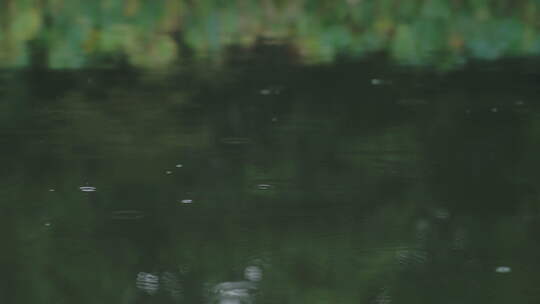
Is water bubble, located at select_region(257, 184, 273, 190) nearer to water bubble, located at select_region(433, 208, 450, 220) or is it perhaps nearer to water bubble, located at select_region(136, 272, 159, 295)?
water bubble, located at select_region(433, 208, 450, 220)

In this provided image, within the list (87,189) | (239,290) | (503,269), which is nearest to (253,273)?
(239,290)

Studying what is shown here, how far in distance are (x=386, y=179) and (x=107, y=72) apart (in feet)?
9.93

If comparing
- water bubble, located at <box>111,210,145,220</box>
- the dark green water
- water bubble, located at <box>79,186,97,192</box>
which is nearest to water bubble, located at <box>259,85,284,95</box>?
the dark green water

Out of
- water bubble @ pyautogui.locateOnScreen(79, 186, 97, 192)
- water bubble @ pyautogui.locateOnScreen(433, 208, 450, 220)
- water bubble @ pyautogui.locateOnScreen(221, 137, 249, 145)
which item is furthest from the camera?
water bubble @ pyautogui.locateOnScreen(221, 137, 249, 145)

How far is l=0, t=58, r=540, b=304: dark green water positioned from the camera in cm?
366

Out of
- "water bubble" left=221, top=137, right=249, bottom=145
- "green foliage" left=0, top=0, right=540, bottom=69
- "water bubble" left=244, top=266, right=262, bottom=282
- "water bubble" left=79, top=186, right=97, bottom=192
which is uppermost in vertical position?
"green foliage" left=0, top=0, right=540, bottom=69

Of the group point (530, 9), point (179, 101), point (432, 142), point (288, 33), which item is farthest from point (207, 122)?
point (530, 9)

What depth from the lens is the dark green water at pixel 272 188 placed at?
366 cm

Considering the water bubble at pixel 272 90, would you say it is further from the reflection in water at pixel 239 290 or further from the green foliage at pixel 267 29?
the reflection in water at pixel 239 290

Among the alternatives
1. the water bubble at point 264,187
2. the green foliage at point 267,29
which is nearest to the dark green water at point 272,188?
the water bubble at point 264,187

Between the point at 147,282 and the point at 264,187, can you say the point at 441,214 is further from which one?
the point at 147,282

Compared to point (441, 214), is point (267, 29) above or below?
above

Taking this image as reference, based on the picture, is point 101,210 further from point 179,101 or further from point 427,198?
point 179,101

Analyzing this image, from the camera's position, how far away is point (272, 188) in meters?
4.71
